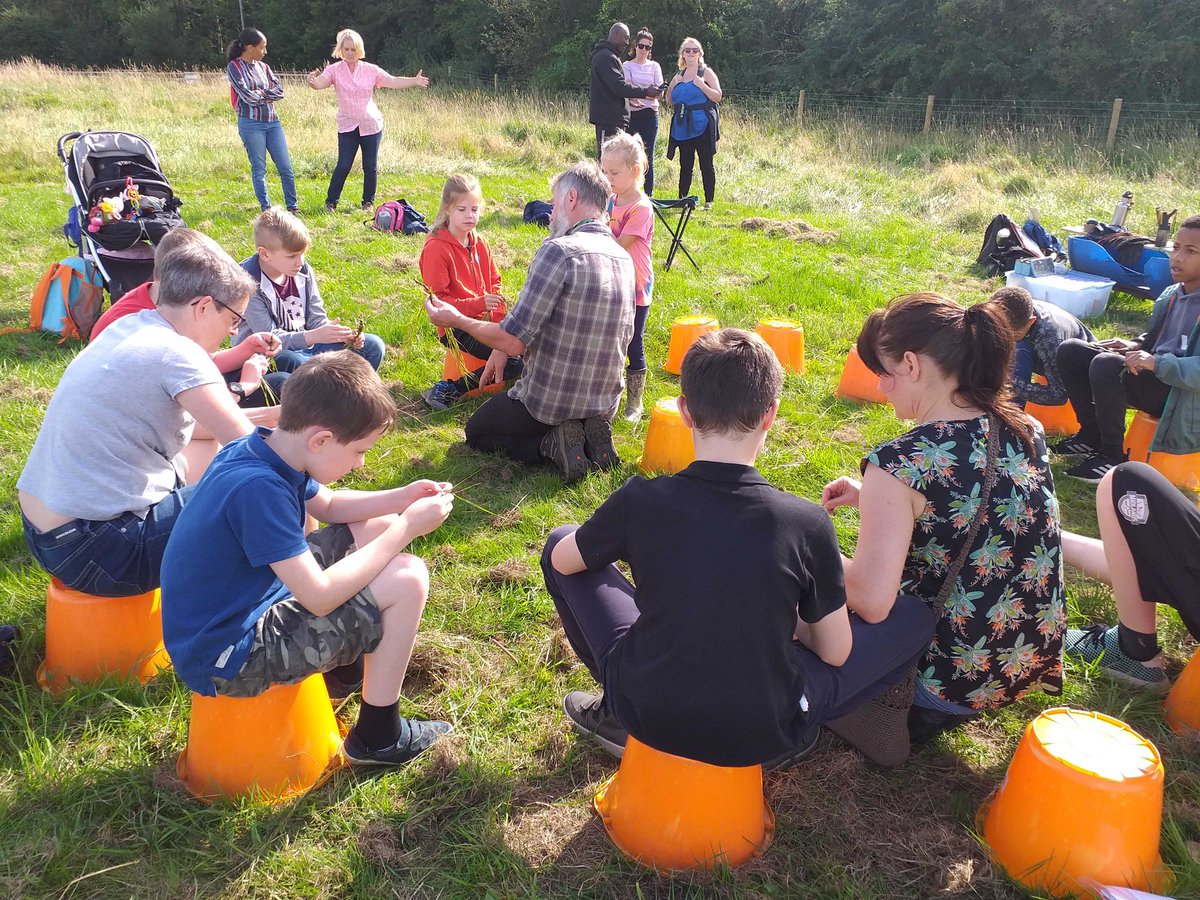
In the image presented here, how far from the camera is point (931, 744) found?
2.62m

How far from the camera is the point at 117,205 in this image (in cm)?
561

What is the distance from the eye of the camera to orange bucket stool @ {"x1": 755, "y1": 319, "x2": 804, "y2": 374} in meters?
5.39

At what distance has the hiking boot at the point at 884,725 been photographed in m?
2.40

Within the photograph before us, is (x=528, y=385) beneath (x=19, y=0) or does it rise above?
beneath

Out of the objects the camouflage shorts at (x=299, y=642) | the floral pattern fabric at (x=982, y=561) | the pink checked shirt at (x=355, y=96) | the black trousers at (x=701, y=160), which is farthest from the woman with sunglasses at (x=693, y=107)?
the camouflage shorts at (x=299, y=642)

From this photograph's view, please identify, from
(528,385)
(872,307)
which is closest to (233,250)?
(528,385)

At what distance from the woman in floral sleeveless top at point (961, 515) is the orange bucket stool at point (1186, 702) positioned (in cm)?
58

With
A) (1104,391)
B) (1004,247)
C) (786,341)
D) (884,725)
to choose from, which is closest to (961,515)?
(884,725)

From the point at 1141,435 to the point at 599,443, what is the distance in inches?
109

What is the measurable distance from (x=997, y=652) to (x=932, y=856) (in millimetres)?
568

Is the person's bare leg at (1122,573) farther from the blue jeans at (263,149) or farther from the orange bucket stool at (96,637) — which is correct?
the blue jeans at (263,149)

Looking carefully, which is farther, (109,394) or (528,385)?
(528,385)

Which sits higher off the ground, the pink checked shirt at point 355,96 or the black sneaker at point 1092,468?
the pink checked shirt at point 355,96

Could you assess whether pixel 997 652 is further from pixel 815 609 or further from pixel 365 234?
pixel 365 234
